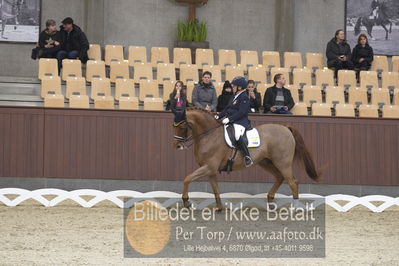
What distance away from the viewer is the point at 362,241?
30.0 feet

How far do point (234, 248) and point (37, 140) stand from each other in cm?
568

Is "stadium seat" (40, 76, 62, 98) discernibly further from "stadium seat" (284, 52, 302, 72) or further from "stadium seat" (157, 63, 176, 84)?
"stadium seat" (284, 52, 302, 72)

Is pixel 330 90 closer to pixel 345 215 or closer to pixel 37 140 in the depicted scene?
→ pixel 345 215

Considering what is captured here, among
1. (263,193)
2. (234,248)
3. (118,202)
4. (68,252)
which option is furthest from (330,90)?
(68,252)

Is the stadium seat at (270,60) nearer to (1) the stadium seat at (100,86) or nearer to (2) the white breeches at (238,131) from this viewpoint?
(1) the stadium seat at (100,86)

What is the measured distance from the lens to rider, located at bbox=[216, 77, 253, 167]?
1109 centimetres

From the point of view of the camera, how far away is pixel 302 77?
55.5ft

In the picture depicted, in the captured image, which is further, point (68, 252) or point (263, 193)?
point (263, 193)

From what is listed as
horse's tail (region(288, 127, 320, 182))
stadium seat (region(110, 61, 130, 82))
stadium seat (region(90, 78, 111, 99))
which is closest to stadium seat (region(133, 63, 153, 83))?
stadium seat (region(110, 61, 130, 82))

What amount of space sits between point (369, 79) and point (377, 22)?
14.0 feet

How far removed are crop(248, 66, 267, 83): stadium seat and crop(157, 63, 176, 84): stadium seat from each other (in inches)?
68.5

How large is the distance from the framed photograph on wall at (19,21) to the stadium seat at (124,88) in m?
5.35

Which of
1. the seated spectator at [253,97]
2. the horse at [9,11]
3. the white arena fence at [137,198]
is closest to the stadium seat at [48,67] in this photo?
the white arena fence at [137,198]

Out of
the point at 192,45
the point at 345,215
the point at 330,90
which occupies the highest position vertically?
the point at 192,45
